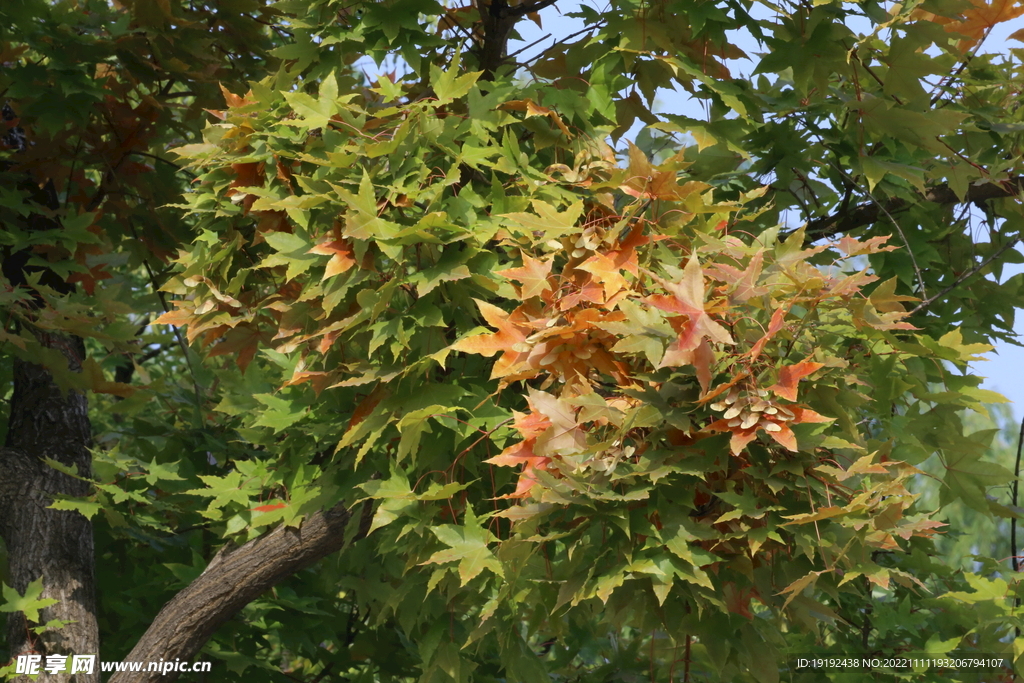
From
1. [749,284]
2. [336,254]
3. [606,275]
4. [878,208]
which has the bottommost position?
[749,284]

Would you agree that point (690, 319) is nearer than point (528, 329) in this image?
Yes

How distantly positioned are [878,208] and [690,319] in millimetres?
1951

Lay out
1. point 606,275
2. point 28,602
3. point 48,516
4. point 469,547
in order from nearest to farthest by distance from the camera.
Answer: point 606,275, point 469,547, point 28,602, point 48,516

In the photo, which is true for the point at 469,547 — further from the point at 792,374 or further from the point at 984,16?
the point at 984,16

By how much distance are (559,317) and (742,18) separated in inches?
49.4

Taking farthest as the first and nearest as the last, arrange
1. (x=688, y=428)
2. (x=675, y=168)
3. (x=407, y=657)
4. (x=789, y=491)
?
(x=407, y=657)
(x=675, y=168)
(x=789, y=491)
(x=688, y=428)

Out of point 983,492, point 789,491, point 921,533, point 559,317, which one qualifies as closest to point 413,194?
point 559,317

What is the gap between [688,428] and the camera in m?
1.71

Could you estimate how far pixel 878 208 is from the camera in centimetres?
330

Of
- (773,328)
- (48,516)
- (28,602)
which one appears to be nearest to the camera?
(773,328)

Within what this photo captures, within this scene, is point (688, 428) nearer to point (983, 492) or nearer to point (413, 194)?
point (413, 194)

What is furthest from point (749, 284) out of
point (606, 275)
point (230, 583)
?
point (230, 583)

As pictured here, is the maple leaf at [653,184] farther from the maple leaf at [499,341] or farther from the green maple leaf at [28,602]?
the green maple leaf at [28,602]

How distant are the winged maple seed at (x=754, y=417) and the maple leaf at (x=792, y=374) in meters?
0.03
